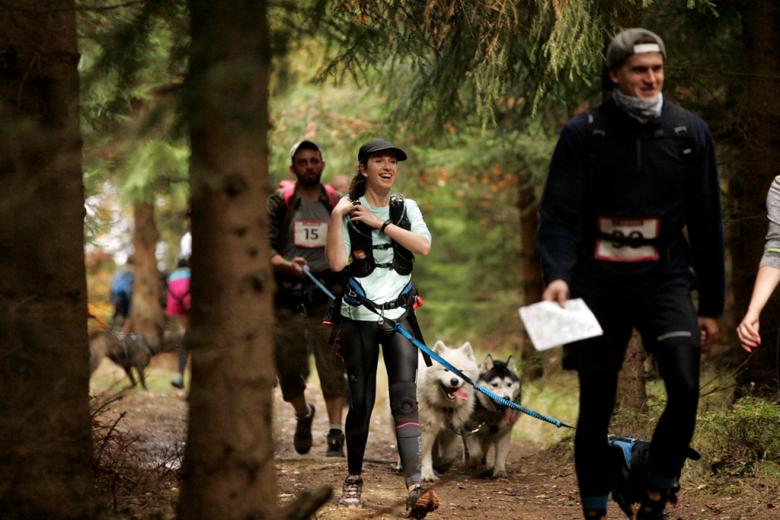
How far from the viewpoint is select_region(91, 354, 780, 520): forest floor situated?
13.5 ft

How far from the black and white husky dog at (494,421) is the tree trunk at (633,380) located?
1.00 meters

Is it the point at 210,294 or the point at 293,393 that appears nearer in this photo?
the point at 210,294

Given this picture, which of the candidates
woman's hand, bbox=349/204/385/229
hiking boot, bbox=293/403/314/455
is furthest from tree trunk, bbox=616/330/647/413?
woman's hand, bbox=349/204/385/229

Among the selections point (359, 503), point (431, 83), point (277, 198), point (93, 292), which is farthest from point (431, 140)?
point (93, 292)

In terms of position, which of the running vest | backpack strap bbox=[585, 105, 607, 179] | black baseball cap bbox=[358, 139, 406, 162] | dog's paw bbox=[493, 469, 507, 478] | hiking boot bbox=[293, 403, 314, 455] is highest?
black baseball cap bbox=[358, 139, 406, 162]

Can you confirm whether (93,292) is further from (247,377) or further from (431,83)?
(247,377)

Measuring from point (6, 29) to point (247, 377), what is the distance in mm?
2287

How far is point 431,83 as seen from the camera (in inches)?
323

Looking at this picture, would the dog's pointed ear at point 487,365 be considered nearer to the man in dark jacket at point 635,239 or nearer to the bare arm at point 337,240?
the bare arm at point 337,240

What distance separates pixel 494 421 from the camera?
7320 millimetres

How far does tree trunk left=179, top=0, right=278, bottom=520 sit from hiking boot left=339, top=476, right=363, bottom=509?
226 centimetres

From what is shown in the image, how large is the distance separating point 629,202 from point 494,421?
4.33m

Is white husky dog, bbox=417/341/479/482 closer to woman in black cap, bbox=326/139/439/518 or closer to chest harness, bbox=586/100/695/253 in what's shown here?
woman in black cap, bbox=326/139/439/518

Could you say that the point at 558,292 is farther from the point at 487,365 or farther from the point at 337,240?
the point at 487,365
